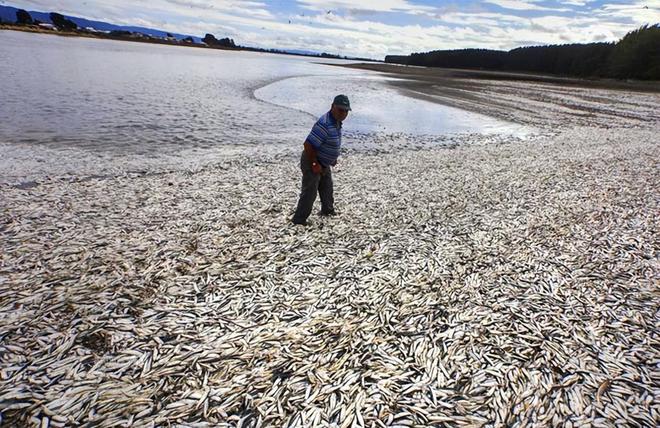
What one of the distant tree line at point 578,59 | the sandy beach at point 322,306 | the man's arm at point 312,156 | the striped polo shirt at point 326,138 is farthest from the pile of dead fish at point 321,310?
the distant tree line at point 578,59

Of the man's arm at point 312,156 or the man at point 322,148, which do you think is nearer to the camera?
the man at point 322,148

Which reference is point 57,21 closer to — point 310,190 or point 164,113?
point 164,113

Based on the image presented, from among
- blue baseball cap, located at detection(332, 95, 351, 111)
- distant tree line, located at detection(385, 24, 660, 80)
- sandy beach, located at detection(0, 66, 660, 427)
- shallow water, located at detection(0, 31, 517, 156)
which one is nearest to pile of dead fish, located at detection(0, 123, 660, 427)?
sandy beach, located at detection(0, 66, 660, 427)

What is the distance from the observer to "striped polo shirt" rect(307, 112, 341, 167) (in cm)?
733

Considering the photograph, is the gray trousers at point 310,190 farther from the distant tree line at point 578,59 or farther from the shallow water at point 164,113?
the distant tree line at point 578,59

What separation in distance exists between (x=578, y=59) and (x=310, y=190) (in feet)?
424

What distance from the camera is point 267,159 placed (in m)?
15.9

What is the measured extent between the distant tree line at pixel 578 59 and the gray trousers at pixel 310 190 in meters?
97.2

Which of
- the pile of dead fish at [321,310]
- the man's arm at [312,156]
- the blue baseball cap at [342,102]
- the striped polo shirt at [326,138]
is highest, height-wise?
the blue baseball cap at [342,102]

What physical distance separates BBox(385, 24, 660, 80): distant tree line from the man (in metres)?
97.8

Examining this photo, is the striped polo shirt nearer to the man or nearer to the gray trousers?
the man

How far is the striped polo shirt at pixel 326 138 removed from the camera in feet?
24.0

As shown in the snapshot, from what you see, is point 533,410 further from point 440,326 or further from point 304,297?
point 304,297

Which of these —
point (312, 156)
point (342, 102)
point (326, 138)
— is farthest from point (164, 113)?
point (342, 102)
